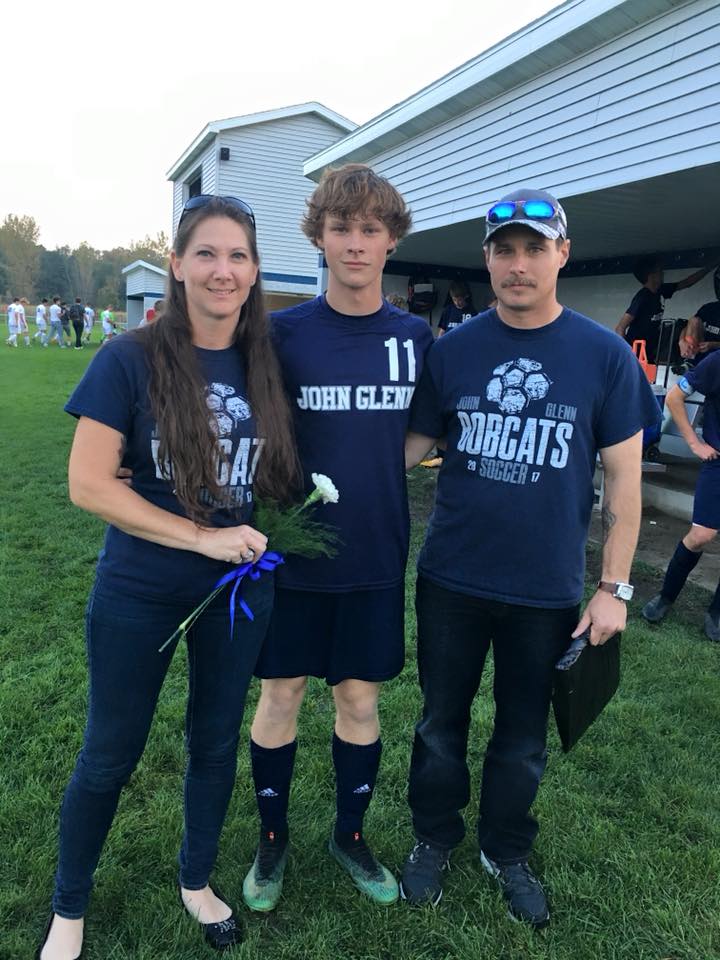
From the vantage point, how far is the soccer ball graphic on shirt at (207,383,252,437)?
1.74 meters

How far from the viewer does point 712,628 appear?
420 cm

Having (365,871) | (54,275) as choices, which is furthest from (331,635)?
(54,275)

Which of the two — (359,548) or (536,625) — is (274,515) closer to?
(359,548)

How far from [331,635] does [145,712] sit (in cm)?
59

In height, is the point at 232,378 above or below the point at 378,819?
above

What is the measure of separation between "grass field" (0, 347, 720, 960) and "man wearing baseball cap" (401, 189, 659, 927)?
16 centimetres

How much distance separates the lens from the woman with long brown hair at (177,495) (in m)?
1.63

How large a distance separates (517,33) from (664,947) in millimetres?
6428

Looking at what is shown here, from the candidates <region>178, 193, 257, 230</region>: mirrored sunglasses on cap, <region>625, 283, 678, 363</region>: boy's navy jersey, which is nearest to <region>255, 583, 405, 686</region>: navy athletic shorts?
<region>178, 193, 257, 230</region>: mirrored sunglasses on cap

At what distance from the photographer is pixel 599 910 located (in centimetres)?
215

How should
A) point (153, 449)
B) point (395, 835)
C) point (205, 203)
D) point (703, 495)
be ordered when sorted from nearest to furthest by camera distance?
point (153, 449), point (205, 203), point (395, 835), point (703, 495)

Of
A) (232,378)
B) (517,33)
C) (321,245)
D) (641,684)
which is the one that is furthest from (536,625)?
(517,33)

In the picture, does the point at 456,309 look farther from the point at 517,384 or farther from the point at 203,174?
the point at 203,174

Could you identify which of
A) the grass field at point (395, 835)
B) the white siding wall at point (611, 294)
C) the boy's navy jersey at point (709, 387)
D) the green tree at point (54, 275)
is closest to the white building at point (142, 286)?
the white siding wall at point (611, 294)
